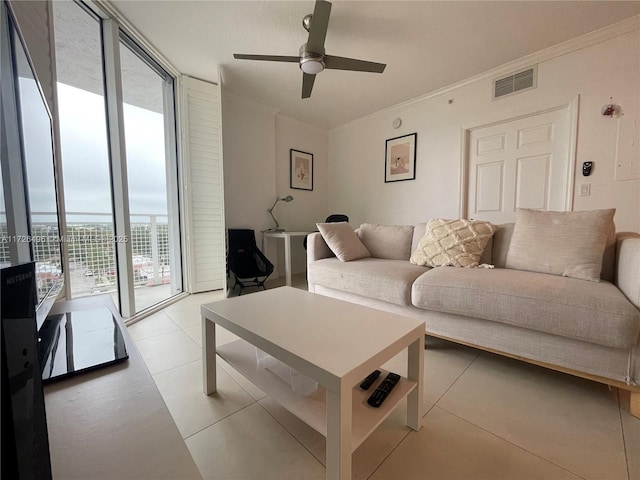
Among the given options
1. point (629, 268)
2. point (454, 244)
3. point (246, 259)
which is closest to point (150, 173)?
point (246, 259)

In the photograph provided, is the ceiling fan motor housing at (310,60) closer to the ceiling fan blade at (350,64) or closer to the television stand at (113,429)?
the ceiling fan blade at (350,64)

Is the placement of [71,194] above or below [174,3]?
below

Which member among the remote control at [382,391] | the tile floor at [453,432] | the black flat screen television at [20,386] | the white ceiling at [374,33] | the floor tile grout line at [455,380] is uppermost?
the white ceiling at [374,33]

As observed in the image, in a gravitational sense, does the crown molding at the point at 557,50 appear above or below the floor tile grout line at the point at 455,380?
above

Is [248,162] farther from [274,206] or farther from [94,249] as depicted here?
[94,249]

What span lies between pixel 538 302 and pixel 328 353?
1.08m

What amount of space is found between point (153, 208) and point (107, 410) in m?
2.44

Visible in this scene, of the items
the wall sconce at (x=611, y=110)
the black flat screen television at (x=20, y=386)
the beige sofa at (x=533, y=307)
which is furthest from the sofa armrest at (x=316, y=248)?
the wall sconce at (x=611, y=110)

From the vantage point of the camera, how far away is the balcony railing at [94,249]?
797 millimetres

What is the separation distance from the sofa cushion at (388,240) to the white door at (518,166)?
114cm

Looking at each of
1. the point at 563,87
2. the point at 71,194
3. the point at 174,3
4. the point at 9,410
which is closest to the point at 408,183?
the point at 563,87

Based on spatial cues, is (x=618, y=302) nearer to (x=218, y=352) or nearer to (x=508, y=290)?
(x=508, y=290)

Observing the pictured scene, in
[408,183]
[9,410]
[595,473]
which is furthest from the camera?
[408,183]

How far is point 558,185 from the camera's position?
7.93ft
